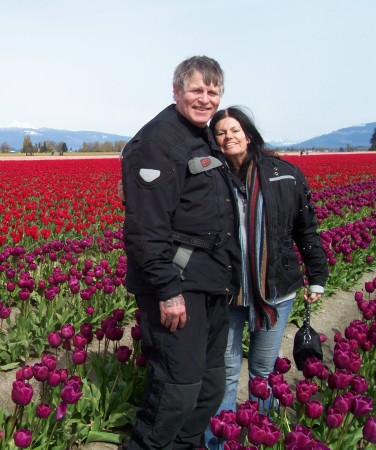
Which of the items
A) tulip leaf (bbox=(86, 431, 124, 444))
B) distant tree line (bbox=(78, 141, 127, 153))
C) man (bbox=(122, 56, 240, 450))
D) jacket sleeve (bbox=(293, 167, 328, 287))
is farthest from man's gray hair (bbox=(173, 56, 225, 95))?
distant tree line (bbox=(78, 141, 127, 153))

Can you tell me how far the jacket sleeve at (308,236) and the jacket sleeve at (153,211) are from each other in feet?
3.51

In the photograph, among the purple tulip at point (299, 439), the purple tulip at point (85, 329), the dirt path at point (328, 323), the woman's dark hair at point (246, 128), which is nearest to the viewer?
the purple tulip at point (299, 439)

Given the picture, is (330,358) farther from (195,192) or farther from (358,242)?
(195,192)

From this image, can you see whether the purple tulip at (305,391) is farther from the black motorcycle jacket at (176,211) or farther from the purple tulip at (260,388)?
the black motorcycle jacket at (176,211)

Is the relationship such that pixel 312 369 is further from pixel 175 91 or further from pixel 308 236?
pixel 175 91

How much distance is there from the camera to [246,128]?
2928 mm

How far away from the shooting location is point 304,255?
3365mm

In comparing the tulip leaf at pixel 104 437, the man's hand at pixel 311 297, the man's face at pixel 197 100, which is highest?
the man's face at pixel 197 100

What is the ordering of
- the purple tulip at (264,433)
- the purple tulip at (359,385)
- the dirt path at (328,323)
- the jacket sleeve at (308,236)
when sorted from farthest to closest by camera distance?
the dirt path at (328,323) < the jacket sleeve at (308,236) < the purple tulip at (359,385) < the purple tulip at (264,433)

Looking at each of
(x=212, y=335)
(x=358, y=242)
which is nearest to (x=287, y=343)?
(x=358, y=242)

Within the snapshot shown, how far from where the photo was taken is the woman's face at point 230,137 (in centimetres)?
289

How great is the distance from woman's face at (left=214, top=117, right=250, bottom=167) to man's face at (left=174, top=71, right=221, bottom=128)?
35 centimetres

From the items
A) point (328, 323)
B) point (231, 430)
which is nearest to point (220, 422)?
point (231, 430)

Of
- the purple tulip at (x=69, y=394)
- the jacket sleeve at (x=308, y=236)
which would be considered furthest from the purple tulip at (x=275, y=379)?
the purple tulip at (x=69, y=394)
